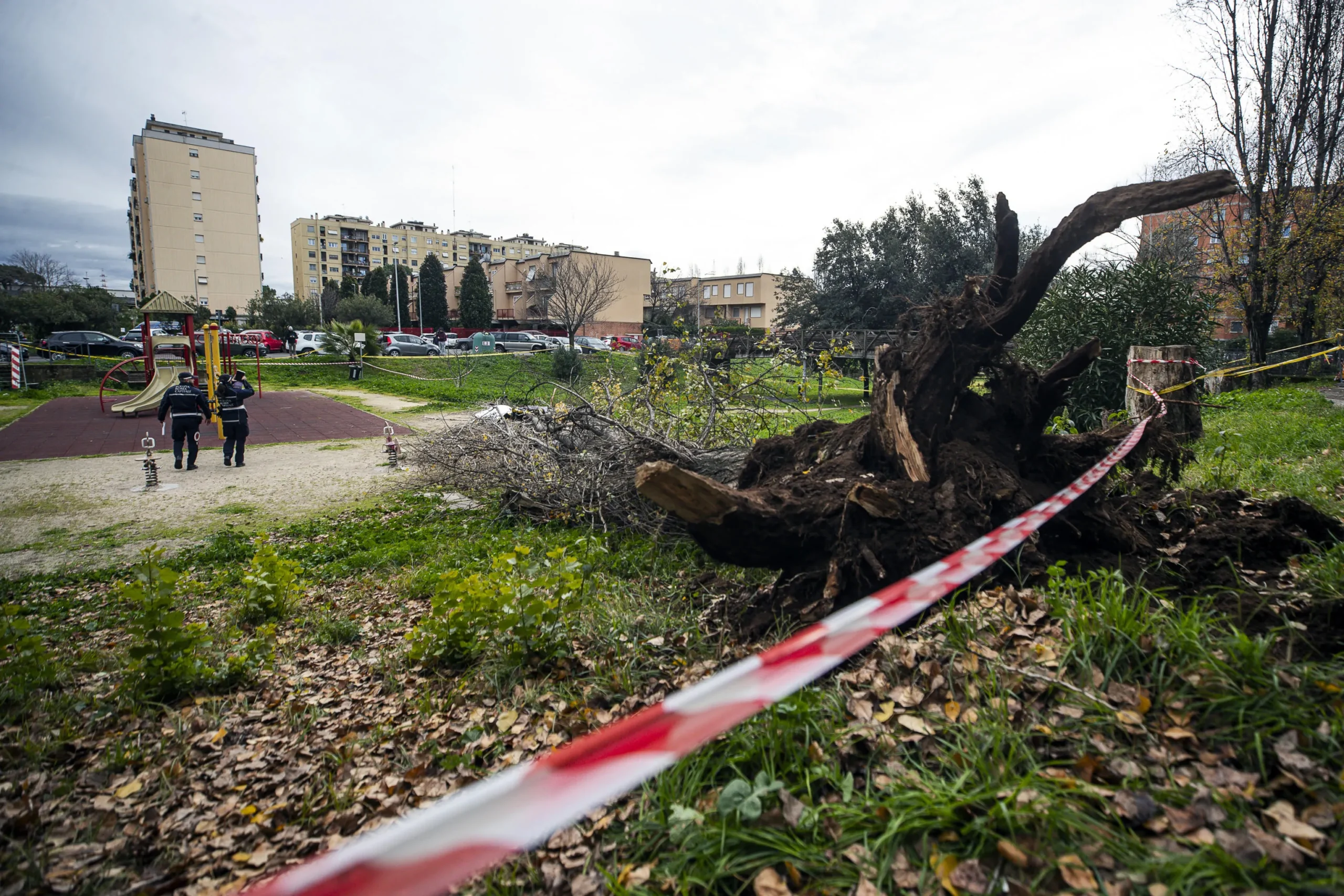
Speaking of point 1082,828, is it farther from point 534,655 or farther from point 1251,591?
point 534,655

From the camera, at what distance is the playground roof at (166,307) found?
18.0 meters

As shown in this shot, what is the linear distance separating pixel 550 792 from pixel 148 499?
34.8ft

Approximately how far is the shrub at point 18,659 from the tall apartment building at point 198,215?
72170 millimetres

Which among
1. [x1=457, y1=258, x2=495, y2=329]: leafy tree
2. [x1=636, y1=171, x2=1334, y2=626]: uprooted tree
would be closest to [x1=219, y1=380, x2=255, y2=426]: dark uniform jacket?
[x1=636, y1=171, x2=1334, y2=626]: uprooted tree

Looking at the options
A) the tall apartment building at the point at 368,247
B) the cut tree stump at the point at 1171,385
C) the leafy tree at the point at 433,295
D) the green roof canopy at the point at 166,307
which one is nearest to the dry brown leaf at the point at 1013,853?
the cut tree stump at the point at 1171,385

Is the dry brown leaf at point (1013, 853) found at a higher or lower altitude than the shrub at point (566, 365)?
lower

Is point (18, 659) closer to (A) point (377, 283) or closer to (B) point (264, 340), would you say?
(B) point (264, 340)

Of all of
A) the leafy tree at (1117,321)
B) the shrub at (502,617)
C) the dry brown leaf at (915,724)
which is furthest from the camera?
the leafy tree at (1117,321)

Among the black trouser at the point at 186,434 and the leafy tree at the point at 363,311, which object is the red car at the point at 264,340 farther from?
the black trouser at the point at 186,434

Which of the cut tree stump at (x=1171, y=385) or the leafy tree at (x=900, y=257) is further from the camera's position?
the leafy tree at (x=900, y=257)

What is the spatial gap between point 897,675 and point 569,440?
5324 millimetres

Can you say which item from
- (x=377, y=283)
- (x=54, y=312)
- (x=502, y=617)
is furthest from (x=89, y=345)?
(x=502, y=617)

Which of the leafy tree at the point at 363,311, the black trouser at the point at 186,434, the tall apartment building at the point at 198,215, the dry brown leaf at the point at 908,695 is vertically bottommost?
the dry brown leaf at the point at 908,695

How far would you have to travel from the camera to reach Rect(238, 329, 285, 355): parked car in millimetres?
36375
